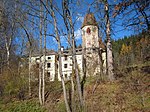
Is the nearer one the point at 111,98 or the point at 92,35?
the point at 111,98

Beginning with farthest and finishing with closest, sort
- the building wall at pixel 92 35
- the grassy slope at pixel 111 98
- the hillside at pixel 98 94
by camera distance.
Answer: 1. the building wall at pixel 92 35
2. the hillside at pixel 98 94
3. the grassy slope at pixel 111 98

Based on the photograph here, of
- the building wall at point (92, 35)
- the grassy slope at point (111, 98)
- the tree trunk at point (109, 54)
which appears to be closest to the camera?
the grassy slope at point (111, 98)

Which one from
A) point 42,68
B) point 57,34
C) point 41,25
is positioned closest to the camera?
point 57,34

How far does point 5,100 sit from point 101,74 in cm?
904

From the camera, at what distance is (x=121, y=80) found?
50.7 feet

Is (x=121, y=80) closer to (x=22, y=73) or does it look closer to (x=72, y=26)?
(x=72, y=26)

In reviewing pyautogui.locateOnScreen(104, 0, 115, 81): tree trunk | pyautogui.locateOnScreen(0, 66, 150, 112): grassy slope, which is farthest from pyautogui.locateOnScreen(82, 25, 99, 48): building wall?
pyautogui.locateOnScreen(0, 66, 150, 112): grassy slope

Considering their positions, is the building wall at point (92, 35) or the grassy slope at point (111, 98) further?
the building wall at point (92, 35)

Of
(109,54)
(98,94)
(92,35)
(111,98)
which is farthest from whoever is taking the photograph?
(92,35)

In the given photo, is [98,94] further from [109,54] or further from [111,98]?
[109,54]

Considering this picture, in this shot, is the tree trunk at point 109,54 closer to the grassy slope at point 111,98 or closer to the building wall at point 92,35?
the grassy slope at point 111,98

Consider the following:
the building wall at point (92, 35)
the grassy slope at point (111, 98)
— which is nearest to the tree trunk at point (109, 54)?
the grassy slope at point (111, 98)

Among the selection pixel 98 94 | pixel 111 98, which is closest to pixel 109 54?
pixel 98 94

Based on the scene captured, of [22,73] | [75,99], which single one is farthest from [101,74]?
[22,73]
